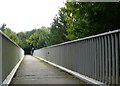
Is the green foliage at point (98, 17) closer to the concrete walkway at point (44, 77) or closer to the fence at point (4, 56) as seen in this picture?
the concrete walkway at point (44, 77)

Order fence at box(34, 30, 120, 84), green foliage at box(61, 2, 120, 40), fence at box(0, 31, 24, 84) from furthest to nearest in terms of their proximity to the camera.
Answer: green foliage at box(61, 2, 120, 40), fence at box(0, 31, 24, 84), fence at box(34, 30, 120, 84)

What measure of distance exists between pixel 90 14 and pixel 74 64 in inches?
104

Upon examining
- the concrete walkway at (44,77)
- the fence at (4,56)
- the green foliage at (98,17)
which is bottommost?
the concrete walkway at (44,77)

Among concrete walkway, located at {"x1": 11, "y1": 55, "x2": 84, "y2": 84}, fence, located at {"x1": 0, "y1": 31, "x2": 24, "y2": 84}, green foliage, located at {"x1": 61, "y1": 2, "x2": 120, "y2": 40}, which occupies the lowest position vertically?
concrete walkway, located at {"x1": 11, "y1": 55, "x2": 84, "y2": 84}

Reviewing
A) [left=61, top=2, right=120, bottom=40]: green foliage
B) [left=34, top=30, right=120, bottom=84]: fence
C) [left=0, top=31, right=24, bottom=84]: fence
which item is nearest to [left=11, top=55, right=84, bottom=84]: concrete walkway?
[left=34, top=30, right=120, bottom=84]: fence

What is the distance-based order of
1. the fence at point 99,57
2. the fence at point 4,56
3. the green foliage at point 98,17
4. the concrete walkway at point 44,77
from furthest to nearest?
the green foliage at point 98,17, the concrete walkway at point 44,77, the fence at point 4,56, the fence at point 99,57

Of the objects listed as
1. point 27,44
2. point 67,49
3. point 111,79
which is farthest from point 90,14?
point 27,44

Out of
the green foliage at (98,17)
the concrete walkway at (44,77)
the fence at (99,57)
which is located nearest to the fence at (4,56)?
the concrete walkway at (44,77)

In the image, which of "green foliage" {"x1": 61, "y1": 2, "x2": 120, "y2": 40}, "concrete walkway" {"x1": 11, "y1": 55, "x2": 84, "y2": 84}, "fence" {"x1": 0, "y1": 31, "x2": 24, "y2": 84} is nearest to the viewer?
"fence" {"x1": 0, "y1": 31, "x2": 24, "y2": 84}

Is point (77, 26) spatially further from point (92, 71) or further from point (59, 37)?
point (59, 37)

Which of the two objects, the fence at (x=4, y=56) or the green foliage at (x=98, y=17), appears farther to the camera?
the green foliage at (x=98, y=17)

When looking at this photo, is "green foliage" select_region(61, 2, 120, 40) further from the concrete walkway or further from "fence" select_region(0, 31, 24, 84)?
"fence" select_region(0, 31, 24, 84)

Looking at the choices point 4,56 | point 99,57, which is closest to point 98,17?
point 99,57

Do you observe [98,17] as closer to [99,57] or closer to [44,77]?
[44,77]
